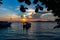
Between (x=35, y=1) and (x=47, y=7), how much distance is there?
0.87 ft

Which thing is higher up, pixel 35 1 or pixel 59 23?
pixel 35 1

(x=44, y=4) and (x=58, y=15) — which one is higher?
(x=44, y=4)

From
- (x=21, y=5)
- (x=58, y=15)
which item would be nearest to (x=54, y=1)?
(x=58, y=15)

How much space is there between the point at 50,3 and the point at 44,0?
139 millimetres

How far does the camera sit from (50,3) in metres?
3.47

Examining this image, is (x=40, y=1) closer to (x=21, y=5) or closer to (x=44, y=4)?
(x=44, y=4)

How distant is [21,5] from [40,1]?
1.19 feet

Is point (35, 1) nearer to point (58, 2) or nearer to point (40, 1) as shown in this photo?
point (40, 1)

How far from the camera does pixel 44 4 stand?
11.4 feet

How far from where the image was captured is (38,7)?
138 inches

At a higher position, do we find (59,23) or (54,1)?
(54,1)

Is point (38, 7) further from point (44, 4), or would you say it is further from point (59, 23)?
point (59, 23)

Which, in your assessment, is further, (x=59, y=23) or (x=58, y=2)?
(x=59, y=23)

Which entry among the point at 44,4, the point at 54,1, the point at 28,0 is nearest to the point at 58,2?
the point at 54,1
